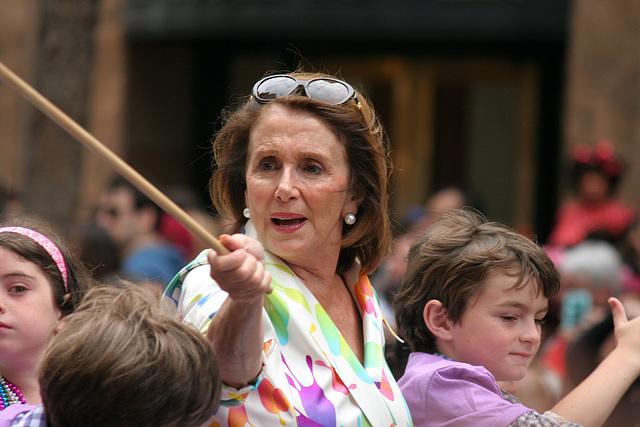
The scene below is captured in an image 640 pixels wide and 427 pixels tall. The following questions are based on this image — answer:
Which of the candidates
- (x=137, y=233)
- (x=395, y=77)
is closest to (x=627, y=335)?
(x=137, y=233)

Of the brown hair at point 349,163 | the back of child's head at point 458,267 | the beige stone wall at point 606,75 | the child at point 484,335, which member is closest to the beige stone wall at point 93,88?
the beige stone wall at point 606,75

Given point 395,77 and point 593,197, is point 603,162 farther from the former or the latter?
point 395,77

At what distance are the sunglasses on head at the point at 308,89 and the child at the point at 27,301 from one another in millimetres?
720

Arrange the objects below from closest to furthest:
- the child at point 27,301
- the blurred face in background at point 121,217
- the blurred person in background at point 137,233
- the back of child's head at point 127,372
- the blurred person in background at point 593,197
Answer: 1. the back of child's head at point 127,372
2. the child at point 27,301
3. the blurred person in background at point 137,233
4. the blurred face in background at point 121,217
5. the blurred person in background at point 593,197

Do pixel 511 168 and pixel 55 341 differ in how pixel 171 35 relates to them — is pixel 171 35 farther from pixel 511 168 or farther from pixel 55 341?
pixel 55 341

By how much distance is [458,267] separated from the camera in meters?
2.55

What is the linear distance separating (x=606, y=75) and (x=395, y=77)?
2537 mm

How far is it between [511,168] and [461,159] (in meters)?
0.60

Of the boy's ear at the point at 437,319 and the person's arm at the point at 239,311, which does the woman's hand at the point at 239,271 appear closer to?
the person's arm at the point at 239,311

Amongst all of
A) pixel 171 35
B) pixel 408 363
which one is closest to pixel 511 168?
pixel 171 35

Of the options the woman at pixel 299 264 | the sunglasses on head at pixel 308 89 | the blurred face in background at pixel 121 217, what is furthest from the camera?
the blurred face in background at pixel 121 217

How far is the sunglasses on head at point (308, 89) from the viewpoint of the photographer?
2494 mm

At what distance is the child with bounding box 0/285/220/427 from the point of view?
1756 millimetres

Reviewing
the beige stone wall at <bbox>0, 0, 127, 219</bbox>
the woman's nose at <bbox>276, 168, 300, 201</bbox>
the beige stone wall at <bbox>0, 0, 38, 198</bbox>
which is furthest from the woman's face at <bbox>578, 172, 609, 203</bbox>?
the beige stone wall at <bbox>0, 0, 38, 198</bbox>
